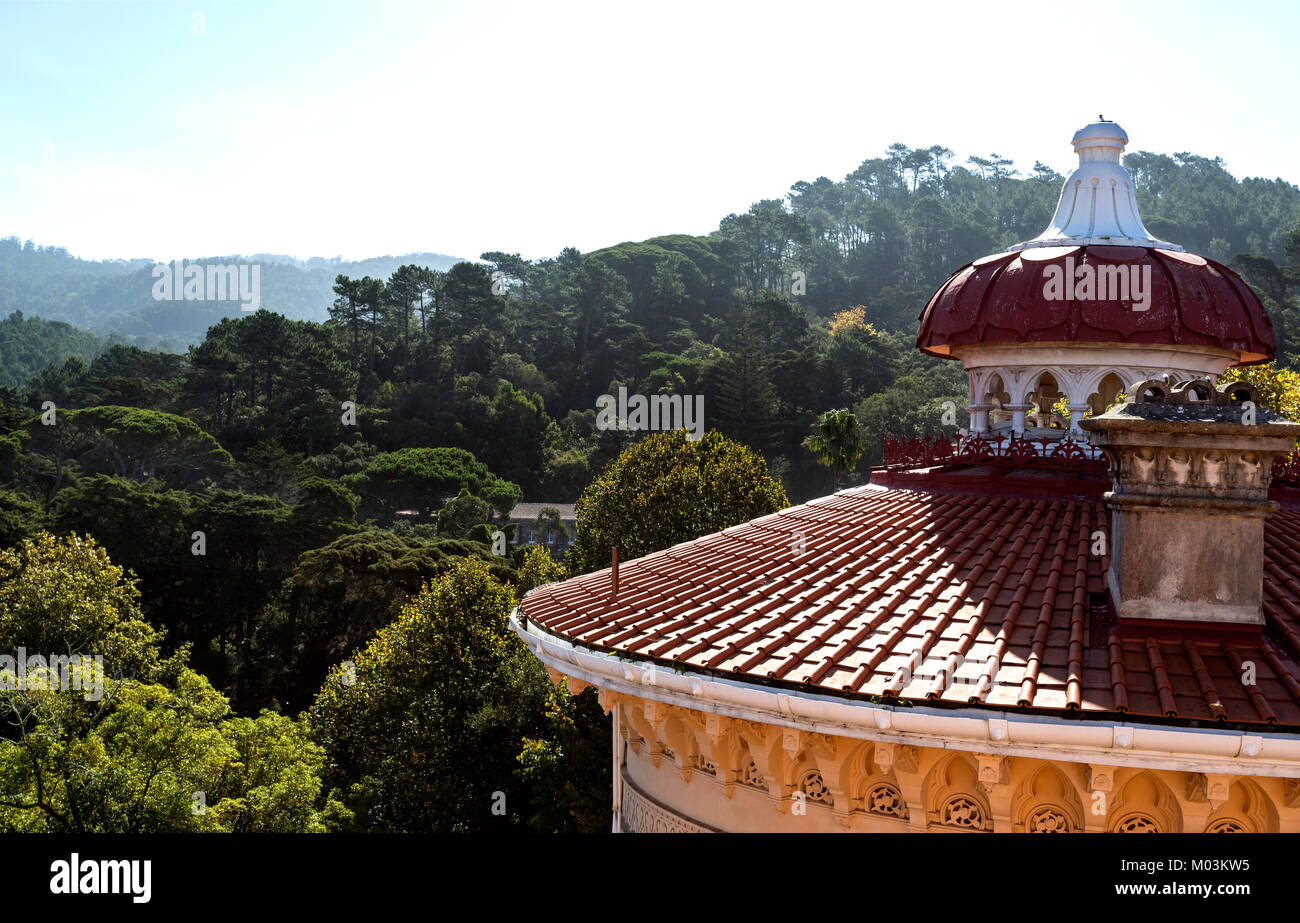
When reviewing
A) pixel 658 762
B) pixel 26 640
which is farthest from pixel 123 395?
pixel 658 762

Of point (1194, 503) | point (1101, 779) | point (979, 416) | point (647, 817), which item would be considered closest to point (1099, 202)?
point (979, 416)

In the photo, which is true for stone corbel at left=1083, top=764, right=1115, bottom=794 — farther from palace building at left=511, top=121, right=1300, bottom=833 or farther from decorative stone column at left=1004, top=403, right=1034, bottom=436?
decorative stone column at left=1004, top=403, right=1034, bottom=436

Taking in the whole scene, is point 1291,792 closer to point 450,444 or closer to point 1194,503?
point 1194,503

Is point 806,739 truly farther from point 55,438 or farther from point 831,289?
point 831,289

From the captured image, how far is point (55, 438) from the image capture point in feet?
235

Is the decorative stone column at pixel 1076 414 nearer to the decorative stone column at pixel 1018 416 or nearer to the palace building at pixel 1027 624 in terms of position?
the palace building at pixel 1027 624

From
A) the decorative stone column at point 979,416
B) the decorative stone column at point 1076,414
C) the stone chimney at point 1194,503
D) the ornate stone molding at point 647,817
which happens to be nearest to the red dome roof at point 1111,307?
the decorative stone column at point 1076,414

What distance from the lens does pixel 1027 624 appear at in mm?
7273

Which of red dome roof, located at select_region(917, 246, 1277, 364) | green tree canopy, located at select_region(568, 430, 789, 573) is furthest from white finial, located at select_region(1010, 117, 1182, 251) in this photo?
green tree canopy, located at select_region(568, 430, 789, 573)

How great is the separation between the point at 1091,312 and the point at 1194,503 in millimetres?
3613

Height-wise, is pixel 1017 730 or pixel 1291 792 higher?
pixel 1017 730

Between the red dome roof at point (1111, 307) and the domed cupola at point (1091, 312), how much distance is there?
1 centimetres

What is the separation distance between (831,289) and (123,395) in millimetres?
98513

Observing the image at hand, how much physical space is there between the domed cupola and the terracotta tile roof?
1.23 metres
